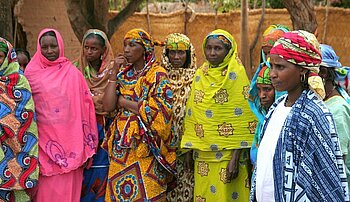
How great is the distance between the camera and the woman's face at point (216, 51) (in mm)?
4848

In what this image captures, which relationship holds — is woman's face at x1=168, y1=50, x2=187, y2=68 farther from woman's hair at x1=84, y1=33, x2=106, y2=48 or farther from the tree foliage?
the tree foliage

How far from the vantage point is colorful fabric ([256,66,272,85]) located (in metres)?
4.30

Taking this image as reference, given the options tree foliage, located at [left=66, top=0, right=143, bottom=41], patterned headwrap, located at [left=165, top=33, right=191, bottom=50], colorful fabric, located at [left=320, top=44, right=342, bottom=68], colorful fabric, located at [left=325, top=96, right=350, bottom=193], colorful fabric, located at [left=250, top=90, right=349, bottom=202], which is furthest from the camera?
tree foliage, located at [left=66, top=0, right=143, bottom=41]

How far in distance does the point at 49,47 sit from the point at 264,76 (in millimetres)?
1843

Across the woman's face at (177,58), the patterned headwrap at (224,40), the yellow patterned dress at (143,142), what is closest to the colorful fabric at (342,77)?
the patterned headwrap at (224,40)

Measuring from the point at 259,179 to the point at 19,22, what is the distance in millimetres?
7316

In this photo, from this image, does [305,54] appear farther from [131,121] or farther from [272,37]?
[131,121]

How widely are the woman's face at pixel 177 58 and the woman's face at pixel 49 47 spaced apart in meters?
1.08

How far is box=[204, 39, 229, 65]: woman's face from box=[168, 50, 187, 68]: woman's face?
56 cm

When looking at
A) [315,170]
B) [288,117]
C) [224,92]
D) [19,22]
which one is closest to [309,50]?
[288,117]

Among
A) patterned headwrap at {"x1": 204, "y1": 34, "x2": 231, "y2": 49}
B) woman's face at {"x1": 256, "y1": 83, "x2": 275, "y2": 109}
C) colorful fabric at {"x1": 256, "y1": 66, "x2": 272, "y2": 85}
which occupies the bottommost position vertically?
woman's face at {"x1": 256, "y1": 83, "x2": 275, "y2": 109}

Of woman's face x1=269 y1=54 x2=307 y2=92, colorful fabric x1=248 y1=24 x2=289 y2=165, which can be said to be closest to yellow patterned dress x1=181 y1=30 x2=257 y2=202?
colorful fabric x1=248 y1=24 x2=289 y2=165

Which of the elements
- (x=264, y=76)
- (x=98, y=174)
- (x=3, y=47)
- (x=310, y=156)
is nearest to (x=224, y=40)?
(x=264, y=76)

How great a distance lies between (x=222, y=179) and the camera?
4.87m
